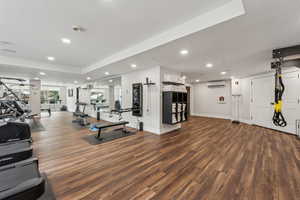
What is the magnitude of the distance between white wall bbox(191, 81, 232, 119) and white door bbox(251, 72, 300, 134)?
5.52 ft

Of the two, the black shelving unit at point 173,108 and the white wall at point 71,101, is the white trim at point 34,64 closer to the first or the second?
the black shelving unit at point 173,108

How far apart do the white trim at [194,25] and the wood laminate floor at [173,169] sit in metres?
2.61

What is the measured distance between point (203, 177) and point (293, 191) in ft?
4.10

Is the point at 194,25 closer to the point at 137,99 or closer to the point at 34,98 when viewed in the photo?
the point at 137,99

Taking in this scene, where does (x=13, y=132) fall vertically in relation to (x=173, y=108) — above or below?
below

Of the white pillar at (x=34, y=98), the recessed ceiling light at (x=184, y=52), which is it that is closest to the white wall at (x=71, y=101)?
the white pillar at (x=34, y=98)

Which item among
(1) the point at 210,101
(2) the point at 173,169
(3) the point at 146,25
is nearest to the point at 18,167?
(2) the point at 173,169

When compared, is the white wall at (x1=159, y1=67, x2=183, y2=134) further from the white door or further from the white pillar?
the white pillar

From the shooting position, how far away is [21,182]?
4.39 feet

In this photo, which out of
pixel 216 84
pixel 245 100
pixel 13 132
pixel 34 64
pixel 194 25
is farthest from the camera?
pixel 216 84

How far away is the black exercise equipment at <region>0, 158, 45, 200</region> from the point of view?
976mm

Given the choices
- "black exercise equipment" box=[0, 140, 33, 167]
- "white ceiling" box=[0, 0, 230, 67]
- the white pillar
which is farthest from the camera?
the white pillar

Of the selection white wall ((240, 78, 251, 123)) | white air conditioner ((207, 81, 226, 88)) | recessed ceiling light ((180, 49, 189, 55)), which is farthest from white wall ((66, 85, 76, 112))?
white wall ((240, 78, 251, 123))

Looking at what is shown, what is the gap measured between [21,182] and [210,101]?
29.8 feet
